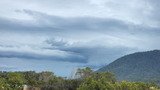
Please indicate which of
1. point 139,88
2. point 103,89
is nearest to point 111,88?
point 103,89

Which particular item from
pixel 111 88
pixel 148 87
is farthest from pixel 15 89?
pixel 148 87

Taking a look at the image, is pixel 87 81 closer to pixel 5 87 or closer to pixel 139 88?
pixel 139 88

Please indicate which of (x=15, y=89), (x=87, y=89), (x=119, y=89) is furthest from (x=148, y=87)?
(x=15, y=89)

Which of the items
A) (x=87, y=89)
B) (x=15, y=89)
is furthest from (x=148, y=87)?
(x=15, y=89)

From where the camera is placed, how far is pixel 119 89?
593ft

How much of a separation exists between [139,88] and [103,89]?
82.0ft

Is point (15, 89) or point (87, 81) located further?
point (15, 89)

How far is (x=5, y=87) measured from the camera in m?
185

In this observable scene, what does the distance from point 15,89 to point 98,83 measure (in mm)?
48076

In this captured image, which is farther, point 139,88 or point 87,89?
point 139,88

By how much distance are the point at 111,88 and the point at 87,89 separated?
11.2m

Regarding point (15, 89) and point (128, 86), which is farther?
point (15, 89)

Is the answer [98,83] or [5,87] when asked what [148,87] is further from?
[5,87]

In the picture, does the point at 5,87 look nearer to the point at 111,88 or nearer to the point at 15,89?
the point at 15,89
